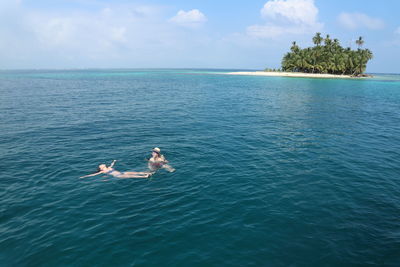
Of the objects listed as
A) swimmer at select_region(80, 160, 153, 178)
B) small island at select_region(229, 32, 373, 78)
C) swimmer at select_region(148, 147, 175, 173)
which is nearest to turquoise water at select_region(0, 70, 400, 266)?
swimmer at select_region(80, 160, 153, 178)

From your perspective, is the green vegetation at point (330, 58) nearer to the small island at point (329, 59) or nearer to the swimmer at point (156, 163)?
the small island at point (329, 59)

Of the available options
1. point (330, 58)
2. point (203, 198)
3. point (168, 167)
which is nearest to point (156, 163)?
point (168, 167)

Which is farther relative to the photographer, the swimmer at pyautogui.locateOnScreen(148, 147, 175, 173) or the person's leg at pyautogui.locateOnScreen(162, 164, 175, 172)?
the swimmer at pyautogui.locateOnScreen(148, 147, 175, 173)

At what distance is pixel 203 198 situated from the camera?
15.1 meters

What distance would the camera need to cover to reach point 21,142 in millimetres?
25375

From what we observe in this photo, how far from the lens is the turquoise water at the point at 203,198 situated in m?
10.7

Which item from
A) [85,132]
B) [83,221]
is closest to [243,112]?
[85,132]

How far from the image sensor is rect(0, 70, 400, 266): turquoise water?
35.2 feet

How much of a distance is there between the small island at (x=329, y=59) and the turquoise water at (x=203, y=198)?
425ft

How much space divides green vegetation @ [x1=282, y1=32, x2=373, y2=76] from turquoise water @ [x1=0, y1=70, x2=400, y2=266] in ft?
427

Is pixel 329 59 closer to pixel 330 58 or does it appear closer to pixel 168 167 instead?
pixel 330 58

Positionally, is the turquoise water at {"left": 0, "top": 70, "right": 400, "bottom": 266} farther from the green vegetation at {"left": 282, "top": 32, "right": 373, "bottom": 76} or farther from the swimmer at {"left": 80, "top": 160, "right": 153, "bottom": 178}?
the green vegetation at {"left": 282, "top": 32, "right": 373, "bottom": 76}

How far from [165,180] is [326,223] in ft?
33.9

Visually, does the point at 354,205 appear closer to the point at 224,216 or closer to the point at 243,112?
the point at 224,216
